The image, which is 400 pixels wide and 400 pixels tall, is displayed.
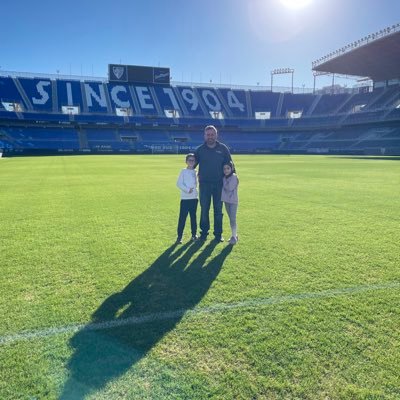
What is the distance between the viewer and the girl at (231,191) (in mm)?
6223

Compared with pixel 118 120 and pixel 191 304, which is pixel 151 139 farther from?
pixel 191 304

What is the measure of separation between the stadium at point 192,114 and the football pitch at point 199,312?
54292 millimetres

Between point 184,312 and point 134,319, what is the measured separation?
1.86ft

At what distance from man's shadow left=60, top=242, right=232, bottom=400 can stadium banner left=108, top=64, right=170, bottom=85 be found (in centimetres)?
7256

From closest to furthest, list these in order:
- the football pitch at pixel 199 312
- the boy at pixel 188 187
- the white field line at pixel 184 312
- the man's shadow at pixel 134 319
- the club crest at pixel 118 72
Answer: the football pitch at pixel 199 312, the man's shadow at pixel 134 319, the white field line at pixel 184 312, the boy at pixel 188 187, the club crest at pixel 118 72

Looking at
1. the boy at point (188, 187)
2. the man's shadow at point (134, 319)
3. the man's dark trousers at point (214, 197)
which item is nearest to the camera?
the man's shadow at point (134, 319)

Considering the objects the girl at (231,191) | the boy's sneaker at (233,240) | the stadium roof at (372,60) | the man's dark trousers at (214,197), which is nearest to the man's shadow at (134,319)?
the boy's sneaker at (233,240)

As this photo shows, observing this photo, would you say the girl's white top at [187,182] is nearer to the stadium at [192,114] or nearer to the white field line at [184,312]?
the white field line at [184,312]

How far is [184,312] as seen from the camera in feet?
12.3

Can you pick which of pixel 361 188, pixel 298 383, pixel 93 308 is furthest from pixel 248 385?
pixel 361 188

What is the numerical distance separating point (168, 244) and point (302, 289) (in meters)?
2.87

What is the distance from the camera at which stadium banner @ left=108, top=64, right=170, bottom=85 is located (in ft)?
230

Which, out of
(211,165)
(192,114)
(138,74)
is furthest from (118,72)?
(211,165)

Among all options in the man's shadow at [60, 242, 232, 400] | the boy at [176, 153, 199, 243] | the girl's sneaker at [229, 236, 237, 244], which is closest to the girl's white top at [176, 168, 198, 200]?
the boy at [176, 153, 199, 243]
